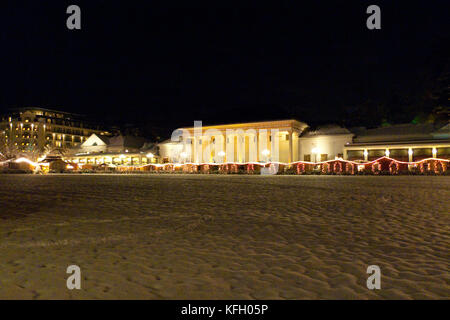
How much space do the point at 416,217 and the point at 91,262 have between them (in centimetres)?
710

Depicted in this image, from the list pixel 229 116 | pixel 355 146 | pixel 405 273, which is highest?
pixel 229 116

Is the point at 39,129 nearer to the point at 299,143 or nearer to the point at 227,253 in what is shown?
the point at 299,143

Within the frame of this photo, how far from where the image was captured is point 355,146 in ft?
145

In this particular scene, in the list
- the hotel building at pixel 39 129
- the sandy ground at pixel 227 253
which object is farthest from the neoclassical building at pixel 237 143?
the hotel building at pixel 39 129

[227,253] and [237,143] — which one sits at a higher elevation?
[237,143]

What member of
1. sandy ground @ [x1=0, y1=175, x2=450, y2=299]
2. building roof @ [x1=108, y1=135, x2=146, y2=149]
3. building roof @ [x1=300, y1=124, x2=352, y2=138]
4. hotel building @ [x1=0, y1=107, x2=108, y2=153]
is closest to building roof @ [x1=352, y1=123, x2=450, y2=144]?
building roof @ [x1=300, y1=124, x2=352, y2=138]

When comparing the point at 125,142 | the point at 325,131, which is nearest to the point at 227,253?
the point at 325,131

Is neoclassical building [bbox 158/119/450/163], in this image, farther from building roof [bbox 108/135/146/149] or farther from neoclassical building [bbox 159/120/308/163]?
building roof [bbox 108/135/146/149]

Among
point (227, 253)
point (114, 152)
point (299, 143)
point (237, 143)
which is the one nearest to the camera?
point (227, 253)

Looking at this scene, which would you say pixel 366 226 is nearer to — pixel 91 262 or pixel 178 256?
pixel 178 256

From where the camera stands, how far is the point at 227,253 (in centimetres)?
485

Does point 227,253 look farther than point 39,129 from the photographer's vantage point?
No
